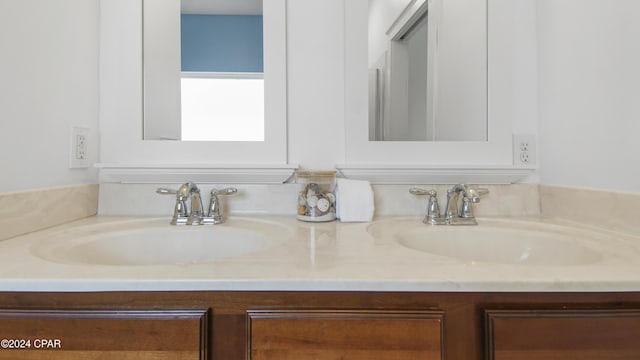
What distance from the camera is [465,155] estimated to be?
1.10m

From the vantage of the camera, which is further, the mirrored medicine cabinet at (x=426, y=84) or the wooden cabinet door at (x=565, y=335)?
the mirrored medicine cabinet at (x=426, y=84)

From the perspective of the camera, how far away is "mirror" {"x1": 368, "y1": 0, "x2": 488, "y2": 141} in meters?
1.10

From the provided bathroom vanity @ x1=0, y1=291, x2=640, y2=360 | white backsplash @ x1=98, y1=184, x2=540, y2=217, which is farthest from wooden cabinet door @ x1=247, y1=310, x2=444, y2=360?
white backsplash @ x1=98, y1=184, x2=540, y2=217

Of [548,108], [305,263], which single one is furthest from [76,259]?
[548,108]

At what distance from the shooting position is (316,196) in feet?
3.23

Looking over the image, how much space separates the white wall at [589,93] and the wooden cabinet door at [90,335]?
1.08 meters

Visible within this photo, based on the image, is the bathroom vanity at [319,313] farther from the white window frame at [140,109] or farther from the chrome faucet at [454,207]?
the white window frame at [140,109]

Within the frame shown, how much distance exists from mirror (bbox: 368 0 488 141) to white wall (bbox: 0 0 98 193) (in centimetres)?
90

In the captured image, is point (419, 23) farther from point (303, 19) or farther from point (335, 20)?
point (303, 19)

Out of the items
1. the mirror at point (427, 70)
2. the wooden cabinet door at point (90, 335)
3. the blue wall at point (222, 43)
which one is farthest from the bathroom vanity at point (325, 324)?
the blue wall at point (222, 43)

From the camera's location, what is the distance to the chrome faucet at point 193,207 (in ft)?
3.18

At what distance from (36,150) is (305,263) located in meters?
0.79

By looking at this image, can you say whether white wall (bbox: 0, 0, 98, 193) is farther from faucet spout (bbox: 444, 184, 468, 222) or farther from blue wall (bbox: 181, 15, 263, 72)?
faucet spout (bbox: 444, 184, 468, 222)

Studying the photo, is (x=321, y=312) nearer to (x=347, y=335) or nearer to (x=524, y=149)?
(x=347, y=335)
